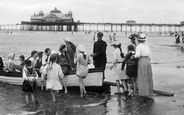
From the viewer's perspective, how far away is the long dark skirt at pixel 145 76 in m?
8.62

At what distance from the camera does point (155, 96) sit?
31.9ft

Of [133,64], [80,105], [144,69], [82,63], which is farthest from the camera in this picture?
[82,63]

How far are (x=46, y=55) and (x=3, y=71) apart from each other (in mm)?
2868

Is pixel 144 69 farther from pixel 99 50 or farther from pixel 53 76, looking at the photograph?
pixel 53 76

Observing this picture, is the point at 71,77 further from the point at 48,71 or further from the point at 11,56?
the point at 11,56

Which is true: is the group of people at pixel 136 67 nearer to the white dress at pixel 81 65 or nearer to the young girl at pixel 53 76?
the white dress at pixel 81 65

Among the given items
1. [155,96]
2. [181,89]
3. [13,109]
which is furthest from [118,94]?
[13,109]

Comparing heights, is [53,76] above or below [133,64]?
below

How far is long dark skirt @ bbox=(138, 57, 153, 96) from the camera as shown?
8617 millimetres

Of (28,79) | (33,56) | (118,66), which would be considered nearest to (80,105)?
(28,79)

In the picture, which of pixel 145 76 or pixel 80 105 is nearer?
pixel 145 76

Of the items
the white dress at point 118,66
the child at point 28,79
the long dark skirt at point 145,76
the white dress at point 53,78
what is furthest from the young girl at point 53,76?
the long dark skirt at point 145,76

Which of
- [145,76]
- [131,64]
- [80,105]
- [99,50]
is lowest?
[80,105]

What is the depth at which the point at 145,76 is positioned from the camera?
864cm
